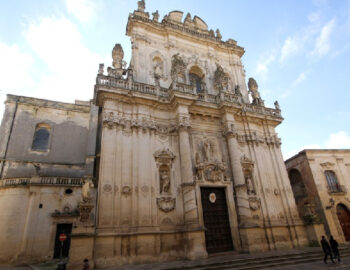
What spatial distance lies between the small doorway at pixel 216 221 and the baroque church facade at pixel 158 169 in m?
0.06

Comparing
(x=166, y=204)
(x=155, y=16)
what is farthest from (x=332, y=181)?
(x=155, y=16)

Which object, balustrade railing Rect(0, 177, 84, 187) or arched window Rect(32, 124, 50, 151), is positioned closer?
balustrade railing Rect(0, 177, 84, 187)

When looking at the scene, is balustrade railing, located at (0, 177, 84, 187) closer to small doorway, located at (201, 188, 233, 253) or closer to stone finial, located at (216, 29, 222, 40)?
small doorway, located at (201, 188, 233, 253)

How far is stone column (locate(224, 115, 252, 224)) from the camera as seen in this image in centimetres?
1228

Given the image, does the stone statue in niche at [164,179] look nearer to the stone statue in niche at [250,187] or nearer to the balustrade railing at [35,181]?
the stone statue in niche at [250,187]

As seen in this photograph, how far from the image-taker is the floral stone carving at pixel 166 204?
11.2m

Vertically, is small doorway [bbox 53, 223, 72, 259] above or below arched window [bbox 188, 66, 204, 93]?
below

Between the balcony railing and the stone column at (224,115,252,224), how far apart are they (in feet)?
30.5

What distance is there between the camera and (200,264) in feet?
28.2

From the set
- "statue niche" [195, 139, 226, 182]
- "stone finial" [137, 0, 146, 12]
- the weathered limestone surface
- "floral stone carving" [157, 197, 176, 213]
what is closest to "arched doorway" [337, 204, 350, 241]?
"statue niche" [195, 139, 226, 182]

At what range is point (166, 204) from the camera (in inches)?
447

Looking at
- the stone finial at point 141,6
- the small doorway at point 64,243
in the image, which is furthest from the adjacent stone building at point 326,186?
the stone finial at point 141,6

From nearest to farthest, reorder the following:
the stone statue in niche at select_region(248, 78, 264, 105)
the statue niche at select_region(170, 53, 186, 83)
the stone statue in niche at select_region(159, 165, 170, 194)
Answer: the stone statue in niche at select_region(159, 165, 170, 194)
the statue niche at select_region(170, 53, 186, 83)
the stone statue in niche at select_region(248, 78, 264, 105)

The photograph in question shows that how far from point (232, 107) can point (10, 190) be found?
15863 millimetres
